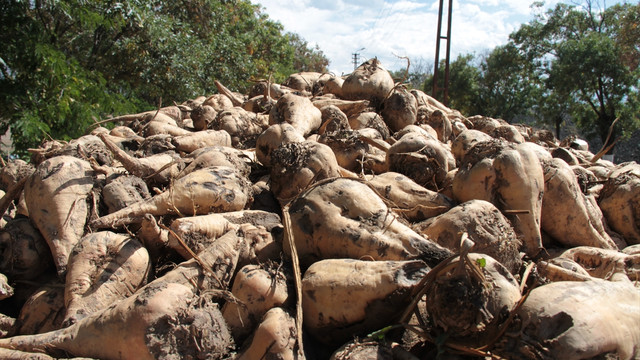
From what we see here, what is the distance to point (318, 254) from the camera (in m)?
2.84

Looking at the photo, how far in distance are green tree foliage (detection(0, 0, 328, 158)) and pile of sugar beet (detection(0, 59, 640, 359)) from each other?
1.82 metres

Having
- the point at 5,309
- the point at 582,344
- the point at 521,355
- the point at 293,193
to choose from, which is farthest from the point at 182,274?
the point at 582,344

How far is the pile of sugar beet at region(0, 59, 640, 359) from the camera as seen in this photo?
209 centimetres

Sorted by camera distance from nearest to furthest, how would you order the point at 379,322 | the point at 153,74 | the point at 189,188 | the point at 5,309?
the point at 379,322, the point at 5,309, the point at 189,188, the point at 153,74

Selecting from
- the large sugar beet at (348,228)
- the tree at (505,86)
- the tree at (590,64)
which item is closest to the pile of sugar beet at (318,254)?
the large sugar beet at (348,228)

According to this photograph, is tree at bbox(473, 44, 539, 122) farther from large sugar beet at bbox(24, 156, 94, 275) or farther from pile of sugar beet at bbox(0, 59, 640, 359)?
large sugar beet at bbox(24, 156, 94, 275)

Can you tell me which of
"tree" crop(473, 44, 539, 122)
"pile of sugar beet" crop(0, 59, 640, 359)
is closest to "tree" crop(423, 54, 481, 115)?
"tree" crop(473, 44, 539, 122)

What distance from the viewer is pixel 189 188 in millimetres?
3395

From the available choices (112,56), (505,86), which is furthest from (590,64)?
(112,56)

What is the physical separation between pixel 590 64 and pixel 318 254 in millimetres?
23166

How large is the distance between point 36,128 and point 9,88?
95 centimetres

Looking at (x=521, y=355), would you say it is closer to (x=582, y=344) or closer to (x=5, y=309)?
(x=582, y=344)

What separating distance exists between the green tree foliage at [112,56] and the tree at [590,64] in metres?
14.0

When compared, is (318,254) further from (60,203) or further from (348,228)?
(60,203)
